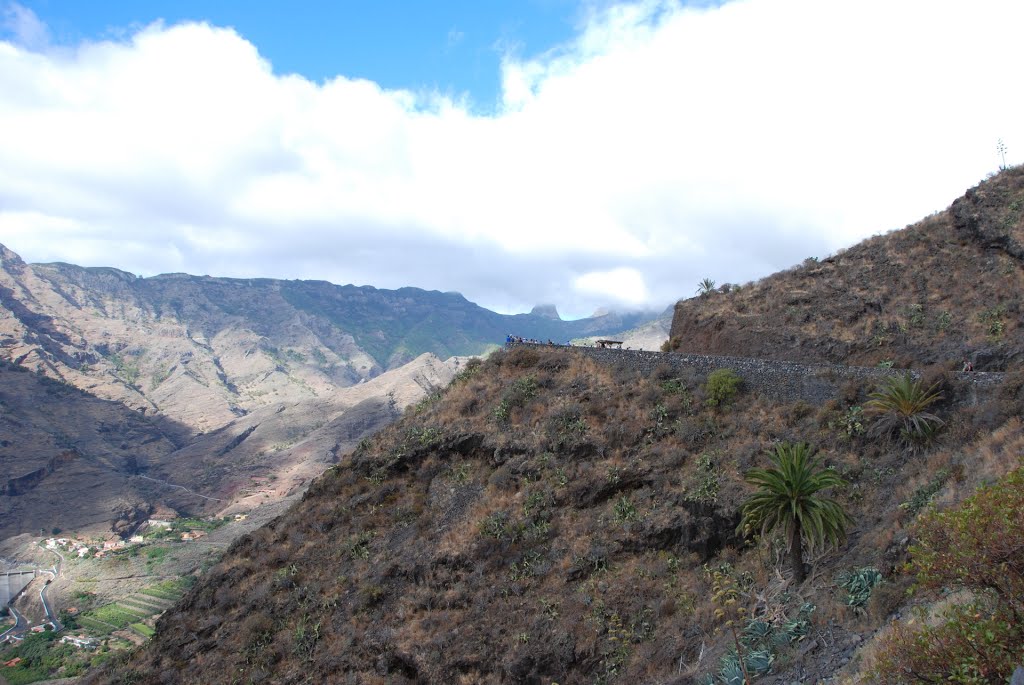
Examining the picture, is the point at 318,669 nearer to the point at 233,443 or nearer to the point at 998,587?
the point at 998,587

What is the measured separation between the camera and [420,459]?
2941 cm

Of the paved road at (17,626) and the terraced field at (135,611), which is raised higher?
the terraced field at (135,611)

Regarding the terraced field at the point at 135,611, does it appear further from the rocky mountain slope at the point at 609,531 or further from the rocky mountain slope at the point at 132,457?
the rocky mountain slope at the point at 609,531

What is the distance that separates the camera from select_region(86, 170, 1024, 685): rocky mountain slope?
16.8 meters

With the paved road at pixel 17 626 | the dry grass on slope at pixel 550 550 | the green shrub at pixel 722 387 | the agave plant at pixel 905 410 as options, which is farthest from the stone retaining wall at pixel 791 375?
the paved road at pixel 17 626

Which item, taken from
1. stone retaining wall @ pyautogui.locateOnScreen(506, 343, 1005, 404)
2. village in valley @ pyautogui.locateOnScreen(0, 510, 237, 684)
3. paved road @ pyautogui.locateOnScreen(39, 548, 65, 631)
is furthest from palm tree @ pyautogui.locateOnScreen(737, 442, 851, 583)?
paved road @ pyautogui.locateOnScreen(39, 548, 65, 631)

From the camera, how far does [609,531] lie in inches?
881

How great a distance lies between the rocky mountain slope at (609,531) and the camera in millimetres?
16812

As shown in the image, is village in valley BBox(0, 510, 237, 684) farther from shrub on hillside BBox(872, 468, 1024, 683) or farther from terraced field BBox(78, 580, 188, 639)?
shrub on hillside BBox(872, 468, 1024, 683)

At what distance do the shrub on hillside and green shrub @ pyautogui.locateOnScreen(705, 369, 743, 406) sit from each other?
1660 cm

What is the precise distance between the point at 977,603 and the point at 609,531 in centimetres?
1433

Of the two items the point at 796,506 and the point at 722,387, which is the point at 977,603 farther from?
the point at 722,387

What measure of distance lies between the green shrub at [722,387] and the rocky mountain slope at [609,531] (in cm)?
9

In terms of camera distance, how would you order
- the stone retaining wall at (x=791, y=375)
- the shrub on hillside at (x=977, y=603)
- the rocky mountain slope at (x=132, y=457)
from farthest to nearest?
the rocky mountain slope at (x=132, y=457)
the stone retaining wall at (x=791, y=375)
the shrub on hillside at (x=977, y=603)
